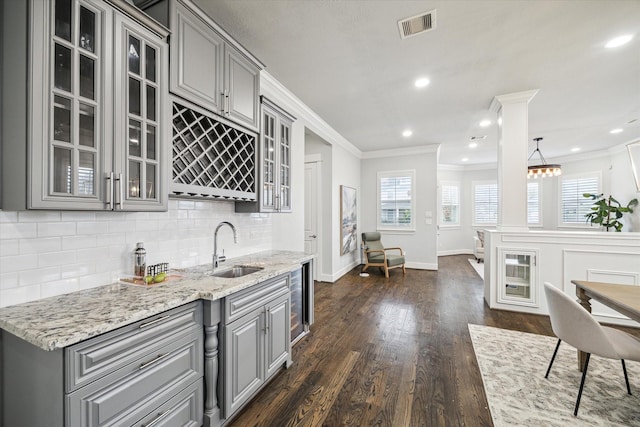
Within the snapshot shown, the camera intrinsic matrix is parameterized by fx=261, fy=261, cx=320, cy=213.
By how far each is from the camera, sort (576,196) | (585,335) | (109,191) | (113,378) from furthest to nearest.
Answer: (576,196) < (585,335) < (109,191) < (113,378)

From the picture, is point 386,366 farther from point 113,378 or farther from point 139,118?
point 139,118

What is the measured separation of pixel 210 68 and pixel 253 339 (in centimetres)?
197

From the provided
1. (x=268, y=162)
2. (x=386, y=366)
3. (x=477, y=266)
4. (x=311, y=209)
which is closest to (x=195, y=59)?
(x=268, y=162)

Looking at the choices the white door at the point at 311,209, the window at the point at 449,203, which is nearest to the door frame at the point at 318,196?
the white door at the point at 311,209

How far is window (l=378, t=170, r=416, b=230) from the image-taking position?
246 inches

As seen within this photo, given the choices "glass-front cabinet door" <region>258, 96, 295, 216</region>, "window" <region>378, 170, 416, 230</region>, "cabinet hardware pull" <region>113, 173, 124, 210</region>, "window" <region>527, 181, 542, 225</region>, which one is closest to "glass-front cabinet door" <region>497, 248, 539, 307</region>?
"window" <region>378, 170, 416, 230</region>

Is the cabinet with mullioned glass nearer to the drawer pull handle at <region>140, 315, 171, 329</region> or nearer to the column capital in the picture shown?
the drawer pull handle at <region>140, 315, 171, 329</region>

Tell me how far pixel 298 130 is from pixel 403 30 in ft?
6.07

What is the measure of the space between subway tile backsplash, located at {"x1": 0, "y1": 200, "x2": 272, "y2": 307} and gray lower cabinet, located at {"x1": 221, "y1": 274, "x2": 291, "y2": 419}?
73cm

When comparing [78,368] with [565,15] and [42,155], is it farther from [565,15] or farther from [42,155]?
[565,15]

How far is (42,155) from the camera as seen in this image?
3.71ft

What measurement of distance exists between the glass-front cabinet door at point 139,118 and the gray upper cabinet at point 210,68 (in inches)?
5.5

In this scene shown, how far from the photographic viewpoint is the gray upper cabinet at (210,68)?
170 cm

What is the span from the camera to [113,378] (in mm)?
1098
